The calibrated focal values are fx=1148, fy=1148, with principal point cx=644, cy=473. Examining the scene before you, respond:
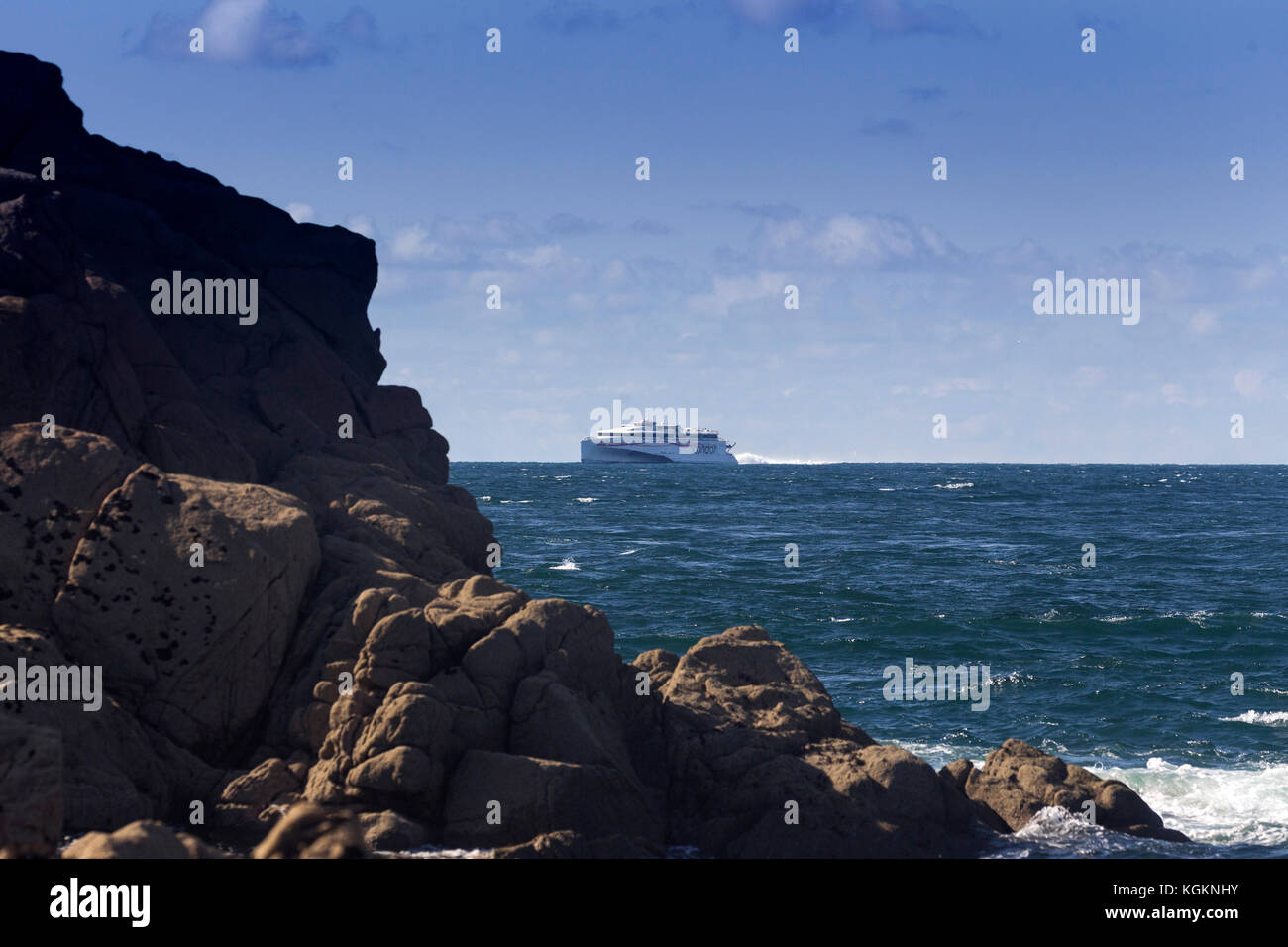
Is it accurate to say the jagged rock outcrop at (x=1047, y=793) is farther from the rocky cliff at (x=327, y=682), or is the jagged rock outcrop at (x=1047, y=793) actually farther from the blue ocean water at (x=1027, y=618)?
the blue ocean water at (x=1027, y=618)

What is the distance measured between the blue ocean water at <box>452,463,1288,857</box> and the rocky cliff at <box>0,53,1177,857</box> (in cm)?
360

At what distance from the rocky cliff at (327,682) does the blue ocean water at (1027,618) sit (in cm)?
360

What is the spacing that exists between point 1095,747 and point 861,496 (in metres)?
92.9

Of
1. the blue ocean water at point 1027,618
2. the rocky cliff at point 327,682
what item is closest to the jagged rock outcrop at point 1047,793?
the rocky cliff at point 327,682

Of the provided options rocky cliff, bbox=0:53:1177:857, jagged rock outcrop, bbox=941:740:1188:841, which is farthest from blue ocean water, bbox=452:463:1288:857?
rocky cliff, bbox=0:53:1177:857

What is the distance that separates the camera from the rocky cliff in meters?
15.7

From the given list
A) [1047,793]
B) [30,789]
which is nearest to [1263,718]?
[1047,793]

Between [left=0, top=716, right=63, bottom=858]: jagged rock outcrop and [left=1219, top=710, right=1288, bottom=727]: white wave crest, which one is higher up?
[left=0, top=716, right=63, bottom=858]: jagged rock outcrop

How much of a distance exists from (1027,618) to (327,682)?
1159 inches

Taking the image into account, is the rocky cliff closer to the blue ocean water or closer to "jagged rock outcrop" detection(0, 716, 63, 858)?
"jagged rock outcrop" detection(0, 716, 63, 858)

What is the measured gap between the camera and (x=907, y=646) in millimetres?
35406

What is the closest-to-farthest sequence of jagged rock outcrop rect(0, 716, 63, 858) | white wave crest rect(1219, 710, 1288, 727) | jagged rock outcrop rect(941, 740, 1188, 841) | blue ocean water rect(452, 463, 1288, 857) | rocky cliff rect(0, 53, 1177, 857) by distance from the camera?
jagged rock outcrop rect(0, 716, 63, 858), rocky cliff rect(0, 53, 1177, 857), jagged rock outcrop rect(941, 740, 1188, 841), blue ocean water rect(452, 463, 1288, 857), white wave crest rect(1219, 710, 1288, 727)
